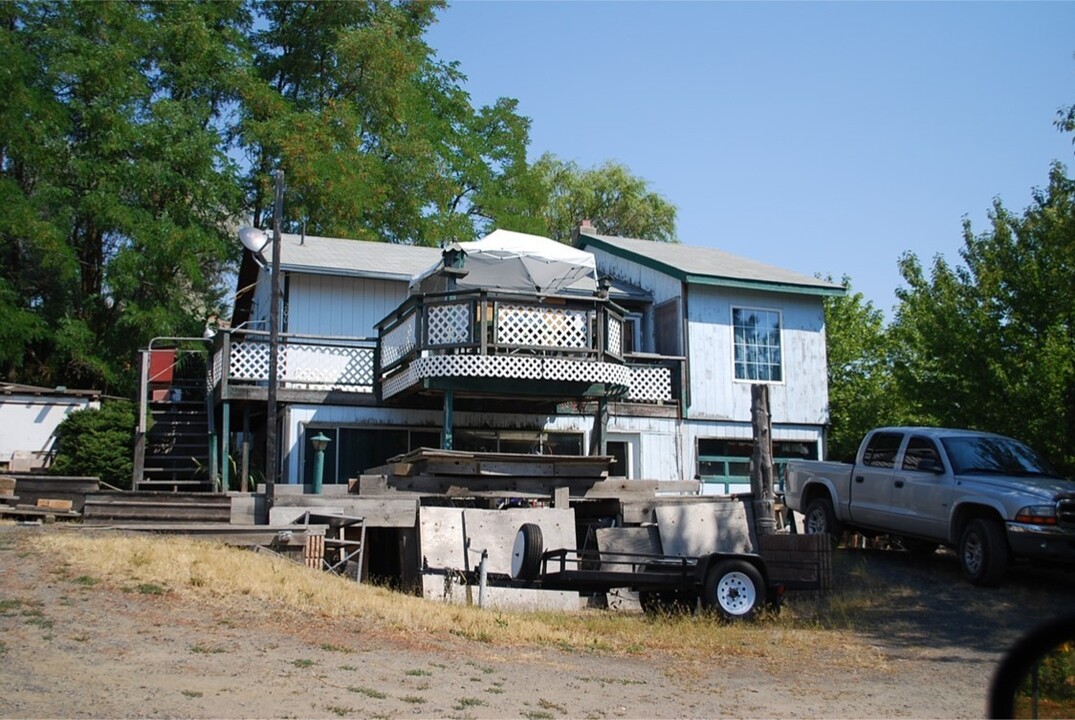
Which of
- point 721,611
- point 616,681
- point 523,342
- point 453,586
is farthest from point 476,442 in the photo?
point 616,681

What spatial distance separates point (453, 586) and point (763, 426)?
5842 millimetres

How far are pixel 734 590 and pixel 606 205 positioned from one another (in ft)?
110

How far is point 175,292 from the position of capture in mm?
29812

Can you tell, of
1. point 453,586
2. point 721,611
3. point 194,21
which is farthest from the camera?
point 194,21

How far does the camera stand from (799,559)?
1593cm

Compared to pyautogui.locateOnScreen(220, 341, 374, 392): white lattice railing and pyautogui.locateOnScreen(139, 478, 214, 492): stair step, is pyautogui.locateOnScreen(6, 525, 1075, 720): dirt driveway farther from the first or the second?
pyautogui.locateOnScreen(139, 478, 214, 492): stair step

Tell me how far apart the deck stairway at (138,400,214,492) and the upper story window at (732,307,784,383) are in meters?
11.7

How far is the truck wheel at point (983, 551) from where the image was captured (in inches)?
603

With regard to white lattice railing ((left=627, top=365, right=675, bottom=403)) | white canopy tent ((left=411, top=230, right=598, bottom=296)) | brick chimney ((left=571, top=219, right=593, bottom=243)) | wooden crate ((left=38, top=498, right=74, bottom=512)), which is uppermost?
brick chimney ((left=571, top=219, right=593, bottom=243))

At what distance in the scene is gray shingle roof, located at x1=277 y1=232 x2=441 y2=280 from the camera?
23.2 m

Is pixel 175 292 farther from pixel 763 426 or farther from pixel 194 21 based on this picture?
pixel 763 426

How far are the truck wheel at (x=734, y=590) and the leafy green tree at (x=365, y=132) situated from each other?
21370mm

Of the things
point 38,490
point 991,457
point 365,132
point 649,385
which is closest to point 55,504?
point 38,490

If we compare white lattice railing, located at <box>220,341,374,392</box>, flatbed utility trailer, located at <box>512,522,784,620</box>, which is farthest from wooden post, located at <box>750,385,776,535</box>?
white lattice railing, located at <box>220,341,374,392</box>
